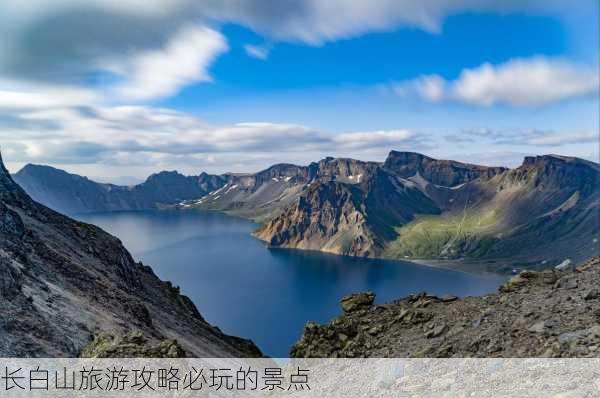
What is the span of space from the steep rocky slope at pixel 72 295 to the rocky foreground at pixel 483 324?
44.9 ft

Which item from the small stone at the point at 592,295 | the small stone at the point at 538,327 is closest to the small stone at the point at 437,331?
the small stone at the point at 538,327

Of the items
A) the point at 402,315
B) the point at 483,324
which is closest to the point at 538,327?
the point at 483,324

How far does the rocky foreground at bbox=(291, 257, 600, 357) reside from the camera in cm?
2012

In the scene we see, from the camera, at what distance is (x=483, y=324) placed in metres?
25.1

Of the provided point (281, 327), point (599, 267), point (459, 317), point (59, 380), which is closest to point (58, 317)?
point (59, 380)

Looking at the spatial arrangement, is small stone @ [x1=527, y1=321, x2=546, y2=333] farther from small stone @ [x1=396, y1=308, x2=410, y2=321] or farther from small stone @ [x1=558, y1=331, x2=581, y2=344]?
small stone @ [x1=396, y1=308, x2=410, y2=321]

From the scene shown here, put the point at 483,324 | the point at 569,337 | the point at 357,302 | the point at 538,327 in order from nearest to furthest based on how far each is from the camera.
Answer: the point at 569,337, the point at 538,327, the point at 483,324, the point at 357,302

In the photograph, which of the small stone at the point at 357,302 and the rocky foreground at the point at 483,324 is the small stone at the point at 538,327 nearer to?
the rocky foreground at the point at 483,324

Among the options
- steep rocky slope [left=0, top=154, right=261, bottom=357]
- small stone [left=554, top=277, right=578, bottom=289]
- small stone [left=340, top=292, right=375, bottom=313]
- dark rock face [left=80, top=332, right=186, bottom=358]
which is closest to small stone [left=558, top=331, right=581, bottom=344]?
small stone [left=554, top=277, right=578, bottom=289]

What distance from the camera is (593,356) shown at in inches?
661

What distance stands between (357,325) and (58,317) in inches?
929

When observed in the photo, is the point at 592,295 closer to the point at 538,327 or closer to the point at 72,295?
the point at 538,327

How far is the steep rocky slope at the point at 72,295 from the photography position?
3041cm

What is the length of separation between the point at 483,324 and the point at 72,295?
37.4 metres
